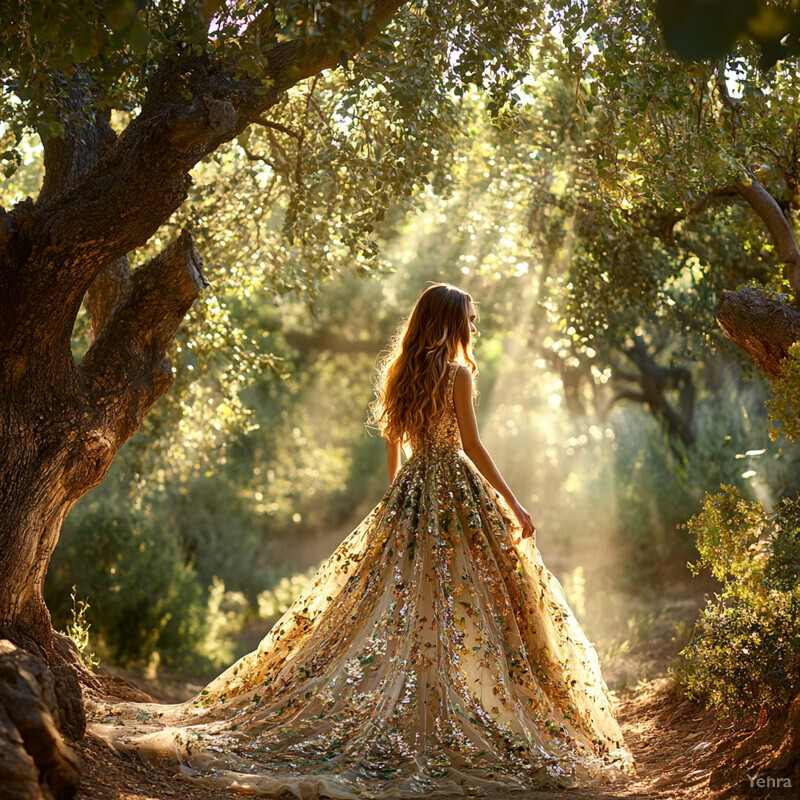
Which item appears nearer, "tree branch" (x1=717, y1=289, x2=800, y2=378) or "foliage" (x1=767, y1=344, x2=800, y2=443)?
"foliage" (x1=767, y1=344, x2=800, y2=443)

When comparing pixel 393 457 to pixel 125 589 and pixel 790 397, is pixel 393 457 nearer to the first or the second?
pixel 790 397

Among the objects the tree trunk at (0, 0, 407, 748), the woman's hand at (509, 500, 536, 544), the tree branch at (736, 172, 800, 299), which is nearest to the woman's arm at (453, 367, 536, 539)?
the woman's hand at (509, 500, 536, 544)

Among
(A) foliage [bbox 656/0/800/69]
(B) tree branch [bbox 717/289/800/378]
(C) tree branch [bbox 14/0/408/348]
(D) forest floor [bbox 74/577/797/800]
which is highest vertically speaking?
(C) tree branch [bbox 14/0/408/348]

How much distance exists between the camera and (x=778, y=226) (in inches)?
180

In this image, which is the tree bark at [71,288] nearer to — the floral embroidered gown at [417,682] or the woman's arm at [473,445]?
the floral embroidered gown at [417,682]

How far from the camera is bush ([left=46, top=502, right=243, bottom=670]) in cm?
888

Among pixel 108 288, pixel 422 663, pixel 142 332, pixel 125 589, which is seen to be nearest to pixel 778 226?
pixel 422 663

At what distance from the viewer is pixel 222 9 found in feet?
11.5

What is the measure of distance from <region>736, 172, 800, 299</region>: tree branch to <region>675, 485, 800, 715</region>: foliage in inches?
51.1

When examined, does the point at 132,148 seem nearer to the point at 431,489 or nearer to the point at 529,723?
the point at 431,489

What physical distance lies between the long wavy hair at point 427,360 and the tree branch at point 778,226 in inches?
68.6

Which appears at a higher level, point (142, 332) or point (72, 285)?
point (72, 285)

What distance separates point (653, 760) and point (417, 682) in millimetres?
1303

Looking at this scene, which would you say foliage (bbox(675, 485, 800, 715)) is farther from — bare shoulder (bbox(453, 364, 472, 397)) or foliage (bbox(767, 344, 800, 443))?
bare shoulder (bbox(453, 364, 472, 397))
